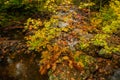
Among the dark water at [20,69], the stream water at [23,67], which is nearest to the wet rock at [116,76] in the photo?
the stream water at [23,67]

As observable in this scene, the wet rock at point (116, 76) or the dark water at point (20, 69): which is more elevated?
the wet rock at point (116, 76)

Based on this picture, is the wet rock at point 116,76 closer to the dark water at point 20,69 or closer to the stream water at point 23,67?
the stream water at point 23,67

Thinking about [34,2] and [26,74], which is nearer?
[26,74]

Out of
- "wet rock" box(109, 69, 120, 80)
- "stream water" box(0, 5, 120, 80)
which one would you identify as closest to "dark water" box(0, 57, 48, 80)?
"stream water" box(0, 5, 120, 80)

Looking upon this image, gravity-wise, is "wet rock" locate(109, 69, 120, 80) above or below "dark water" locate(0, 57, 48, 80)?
above

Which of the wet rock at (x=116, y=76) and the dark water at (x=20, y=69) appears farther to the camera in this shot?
the dark water at (x=20, y=69)

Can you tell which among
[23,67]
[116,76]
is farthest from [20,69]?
[116,76]

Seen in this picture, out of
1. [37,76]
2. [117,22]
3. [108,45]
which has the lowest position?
[37,76]

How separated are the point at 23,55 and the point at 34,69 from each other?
714 mm

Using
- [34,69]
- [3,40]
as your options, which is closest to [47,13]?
[3,40]

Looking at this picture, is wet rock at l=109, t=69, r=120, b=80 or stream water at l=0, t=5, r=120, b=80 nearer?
wet rock at l=109, t=69, r=120, b=80

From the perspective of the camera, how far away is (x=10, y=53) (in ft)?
23.4

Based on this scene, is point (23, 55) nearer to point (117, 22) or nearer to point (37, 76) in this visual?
point (37, 76)

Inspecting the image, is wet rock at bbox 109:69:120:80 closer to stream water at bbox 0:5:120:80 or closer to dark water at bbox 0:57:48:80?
stream water at bbox 0:5:120:80
